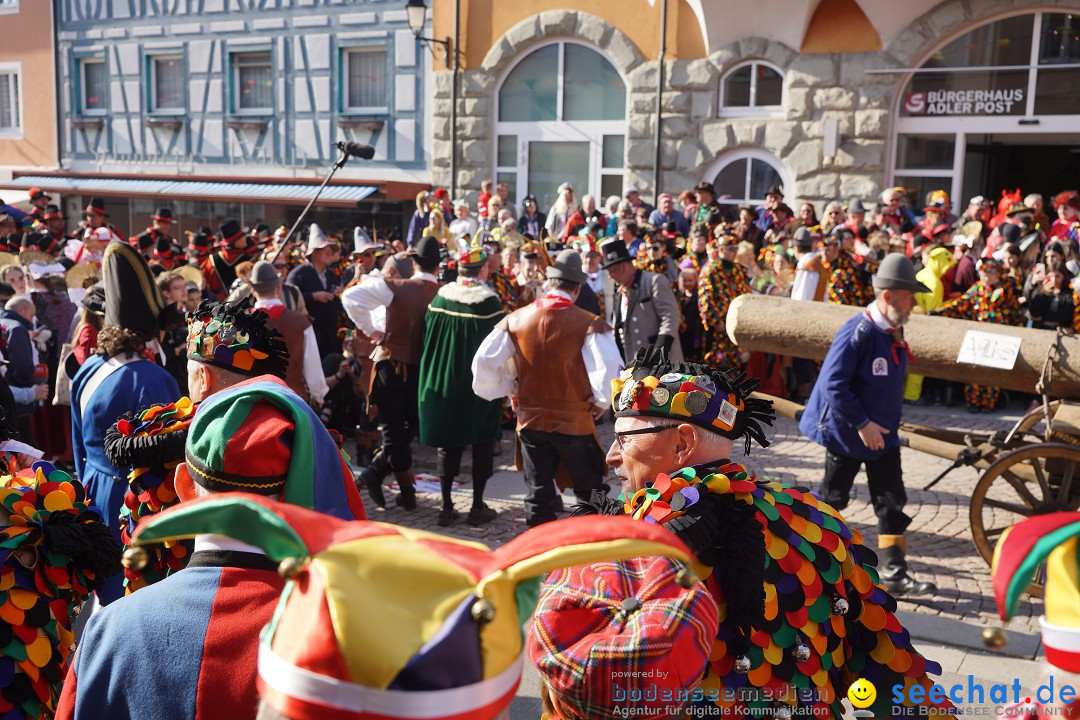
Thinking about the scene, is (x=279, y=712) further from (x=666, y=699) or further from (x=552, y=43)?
(x=552, y=43)

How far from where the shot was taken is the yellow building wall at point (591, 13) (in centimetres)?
1734

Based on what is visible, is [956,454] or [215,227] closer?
[956,454]

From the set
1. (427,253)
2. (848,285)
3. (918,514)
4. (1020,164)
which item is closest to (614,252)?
(427,253)

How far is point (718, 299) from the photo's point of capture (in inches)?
434

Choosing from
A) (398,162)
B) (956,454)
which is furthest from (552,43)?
(956,454)

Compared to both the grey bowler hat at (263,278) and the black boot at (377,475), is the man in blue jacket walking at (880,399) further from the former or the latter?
the grey bowler hat at (263,278)

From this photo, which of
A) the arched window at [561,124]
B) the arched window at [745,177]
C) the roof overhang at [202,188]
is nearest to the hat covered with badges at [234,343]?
the arched window at [745,177]

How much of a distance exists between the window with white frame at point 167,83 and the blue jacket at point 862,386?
20.3 m

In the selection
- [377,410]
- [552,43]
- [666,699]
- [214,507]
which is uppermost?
[552,43]

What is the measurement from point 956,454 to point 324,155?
16.9 m

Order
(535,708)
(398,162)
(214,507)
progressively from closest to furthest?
(214,507), (535,708), (398,162)

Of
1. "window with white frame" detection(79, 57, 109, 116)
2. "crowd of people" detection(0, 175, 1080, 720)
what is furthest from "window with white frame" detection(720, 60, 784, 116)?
"window with white frame" detection(79, 57, 109, 116)

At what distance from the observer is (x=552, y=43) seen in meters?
18.9

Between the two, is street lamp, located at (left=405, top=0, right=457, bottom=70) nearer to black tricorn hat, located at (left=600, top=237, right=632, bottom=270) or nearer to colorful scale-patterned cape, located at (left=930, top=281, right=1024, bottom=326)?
colorful scale-patterned cape, located at (left=930, top=281, right=1024, bottom=326)
